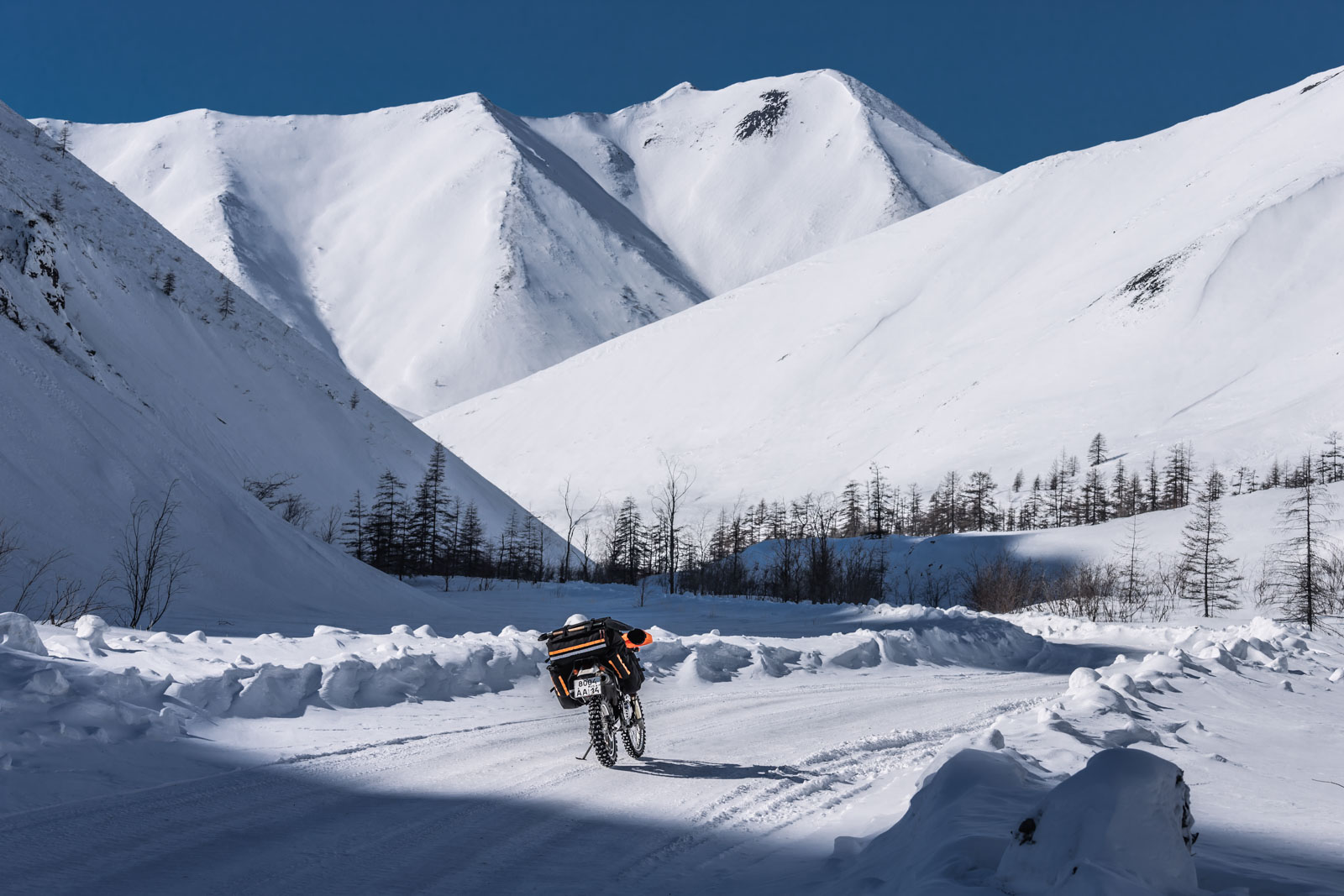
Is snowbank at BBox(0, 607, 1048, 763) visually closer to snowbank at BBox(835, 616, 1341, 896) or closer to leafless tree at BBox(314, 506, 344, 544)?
snowbank at BBox(835, 616, 1341, 896)

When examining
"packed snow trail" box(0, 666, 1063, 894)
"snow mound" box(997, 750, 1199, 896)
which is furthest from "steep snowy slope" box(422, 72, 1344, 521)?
"snow mound" box(997, 750, 1199, 896)

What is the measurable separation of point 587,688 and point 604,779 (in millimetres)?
750

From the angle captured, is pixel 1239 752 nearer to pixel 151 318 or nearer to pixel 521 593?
pixel 521 593

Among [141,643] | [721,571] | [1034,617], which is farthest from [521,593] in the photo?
[141,643]

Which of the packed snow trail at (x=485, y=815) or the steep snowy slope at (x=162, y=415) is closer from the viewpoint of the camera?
the packed snow trail at (x=485, y=815)

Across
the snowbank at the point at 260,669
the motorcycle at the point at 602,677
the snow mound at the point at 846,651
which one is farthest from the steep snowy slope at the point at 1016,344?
the motorcycle at the point at 602,677

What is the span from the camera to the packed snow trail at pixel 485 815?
16.0 feet

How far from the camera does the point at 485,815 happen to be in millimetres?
6148

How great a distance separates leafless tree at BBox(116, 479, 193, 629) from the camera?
1699cm

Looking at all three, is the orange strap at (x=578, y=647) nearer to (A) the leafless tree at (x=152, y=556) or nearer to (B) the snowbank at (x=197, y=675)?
(B) the snowbank at (x=197, y=675)

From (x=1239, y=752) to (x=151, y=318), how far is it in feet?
141

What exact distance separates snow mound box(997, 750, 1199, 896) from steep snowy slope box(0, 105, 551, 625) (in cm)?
1615

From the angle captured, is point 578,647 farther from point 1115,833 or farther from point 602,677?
point 1115,833

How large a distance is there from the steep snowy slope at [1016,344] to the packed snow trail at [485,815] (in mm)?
80782
